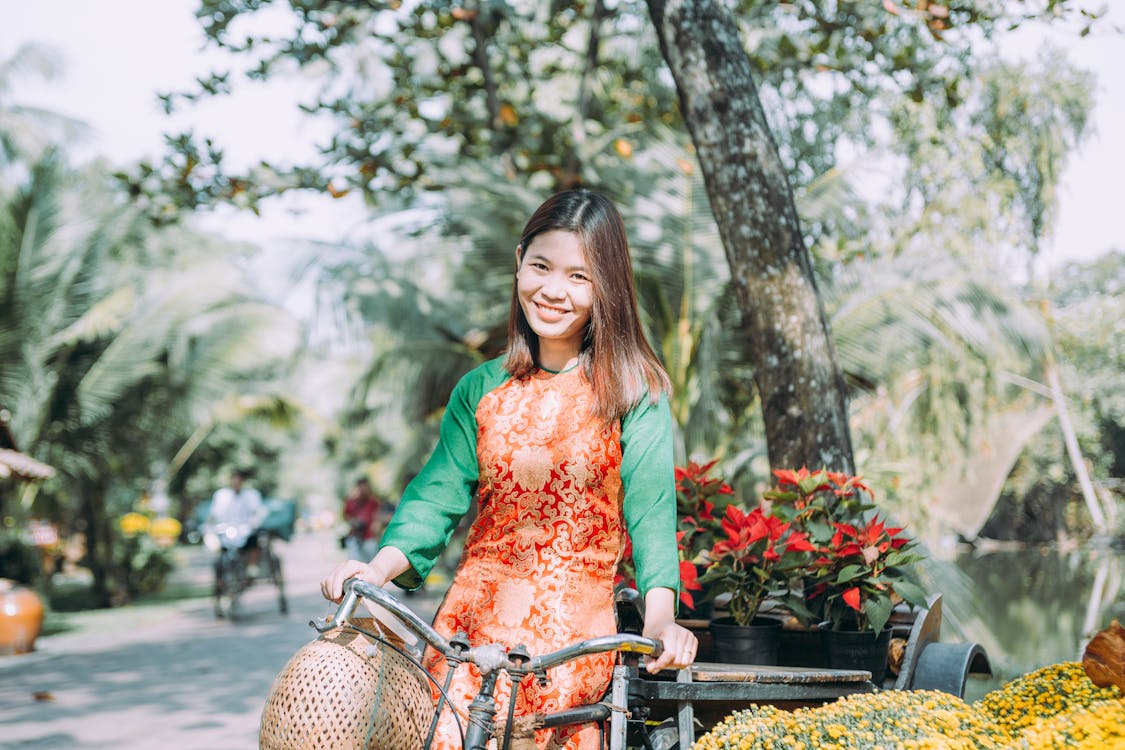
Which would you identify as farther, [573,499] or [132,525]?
[132,525]

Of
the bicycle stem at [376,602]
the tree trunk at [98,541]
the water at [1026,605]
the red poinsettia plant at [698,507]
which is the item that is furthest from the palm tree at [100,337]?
the bicycle stem at [376,602]

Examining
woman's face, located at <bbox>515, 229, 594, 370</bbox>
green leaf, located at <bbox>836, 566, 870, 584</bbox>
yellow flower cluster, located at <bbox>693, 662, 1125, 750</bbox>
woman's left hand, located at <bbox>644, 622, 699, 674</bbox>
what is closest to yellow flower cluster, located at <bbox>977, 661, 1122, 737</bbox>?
yellow flower cluster, located at <bbox>693, 662, 1125, 750</bbox>

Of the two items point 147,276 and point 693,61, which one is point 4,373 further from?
point 693,61

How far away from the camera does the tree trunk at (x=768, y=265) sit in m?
4.15

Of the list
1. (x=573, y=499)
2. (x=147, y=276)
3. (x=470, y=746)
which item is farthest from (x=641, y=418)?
(x=147, y=276)

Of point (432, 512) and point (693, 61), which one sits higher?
point (693, 61)

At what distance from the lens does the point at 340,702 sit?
1718mm

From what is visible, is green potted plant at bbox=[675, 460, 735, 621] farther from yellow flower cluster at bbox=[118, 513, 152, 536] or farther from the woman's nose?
yellow flower cluster at bbox=[118, 513, 152, 536]

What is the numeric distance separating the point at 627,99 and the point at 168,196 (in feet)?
18.6

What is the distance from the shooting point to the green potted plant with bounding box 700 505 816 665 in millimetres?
3115

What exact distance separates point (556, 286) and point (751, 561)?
1297mm

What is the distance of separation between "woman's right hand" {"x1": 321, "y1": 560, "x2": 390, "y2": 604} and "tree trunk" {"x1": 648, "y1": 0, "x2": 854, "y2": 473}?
7.76 ft

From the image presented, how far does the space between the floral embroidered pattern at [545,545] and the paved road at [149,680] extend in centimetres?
382

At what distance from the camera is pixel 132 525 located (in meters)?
26.6
